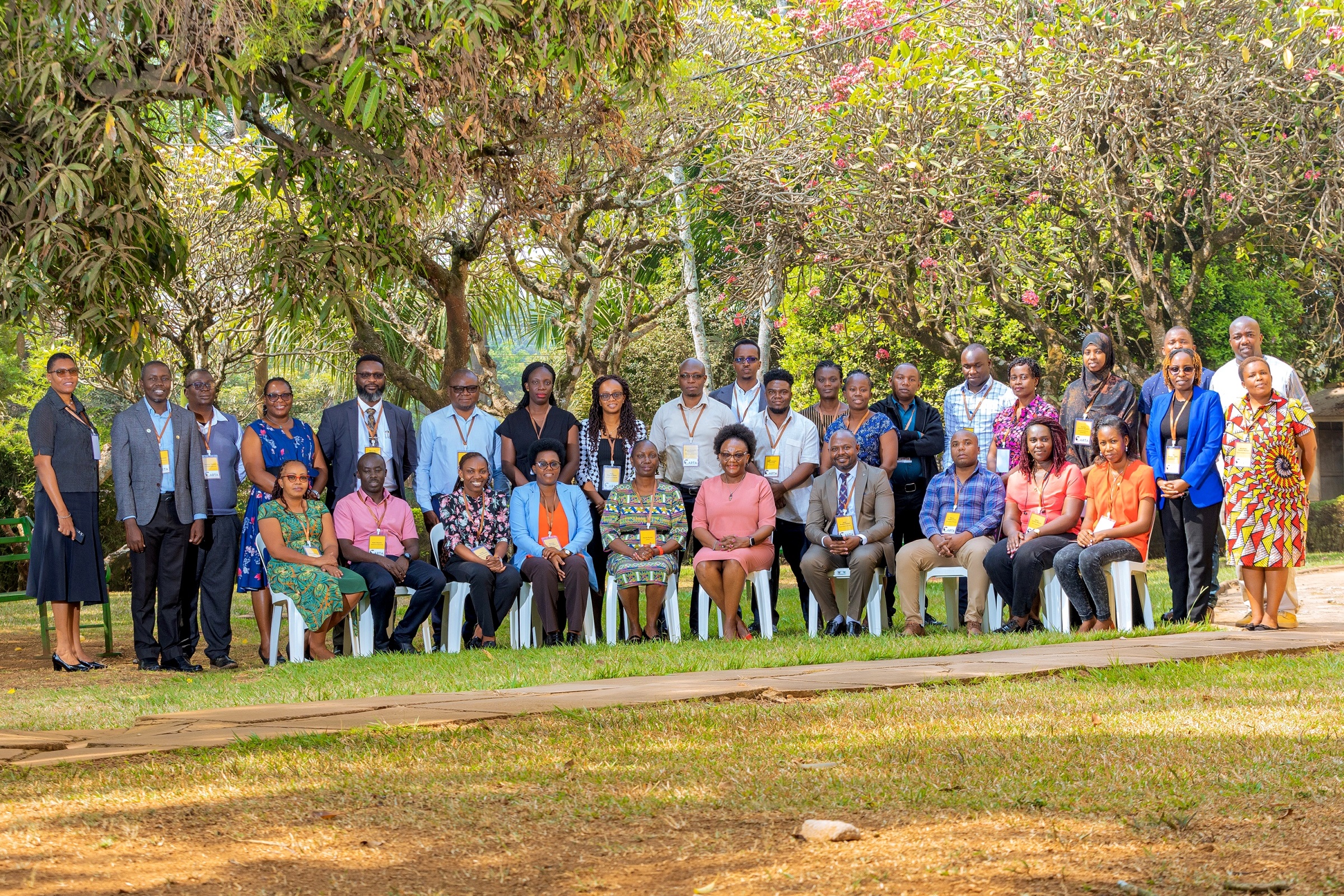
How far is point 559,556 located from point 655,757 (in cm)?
450

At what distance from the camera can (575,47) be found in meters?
7.48

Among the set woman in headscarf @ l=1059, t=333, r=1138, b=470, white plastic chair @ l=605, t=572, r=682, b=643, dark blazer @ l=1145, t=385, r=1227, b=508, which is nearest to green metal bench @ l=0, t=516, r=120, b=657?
white plastic chair @ l=605, t=572, r=682, b=643

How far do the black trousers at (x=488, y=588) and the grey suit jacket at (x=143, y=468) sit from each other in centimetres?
169

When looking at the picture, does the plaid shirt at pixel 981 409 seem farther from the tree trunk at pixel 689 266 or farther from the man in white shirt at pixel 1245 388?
the tree trunk at pixel 689 266

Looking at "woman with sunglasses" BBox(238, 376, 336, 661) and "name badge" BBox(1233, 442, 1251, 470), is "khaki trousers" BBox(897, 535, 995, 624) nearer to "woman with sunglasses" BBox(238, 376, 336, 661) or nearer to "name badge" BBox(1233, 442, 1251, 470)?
"name badge" BBox(1233, 442, 1251, 470)

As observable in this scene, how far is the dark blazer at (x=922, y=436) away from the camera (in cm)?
938

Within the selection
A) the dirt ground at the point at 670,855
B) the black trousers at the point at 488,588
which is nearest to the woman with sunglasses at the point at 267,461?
the black trousers at the point at 488,588

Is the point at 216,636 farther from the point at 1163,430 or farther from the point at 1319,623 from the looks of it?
the point at 1319,623

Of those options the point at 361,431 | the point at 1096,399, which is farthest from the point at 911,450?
the point at 361,431

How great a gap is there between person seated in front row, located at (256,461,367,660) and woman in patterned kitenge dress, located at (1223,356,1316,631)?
17.3 ft

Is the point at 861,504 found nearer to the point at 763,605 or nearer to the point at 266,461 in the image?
the point at 763,605

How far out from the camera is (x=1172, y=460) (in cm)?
822

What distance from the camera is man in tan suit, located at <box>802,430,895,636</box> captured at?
28.5ft

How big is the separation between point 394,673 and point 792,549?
11.4 feet
